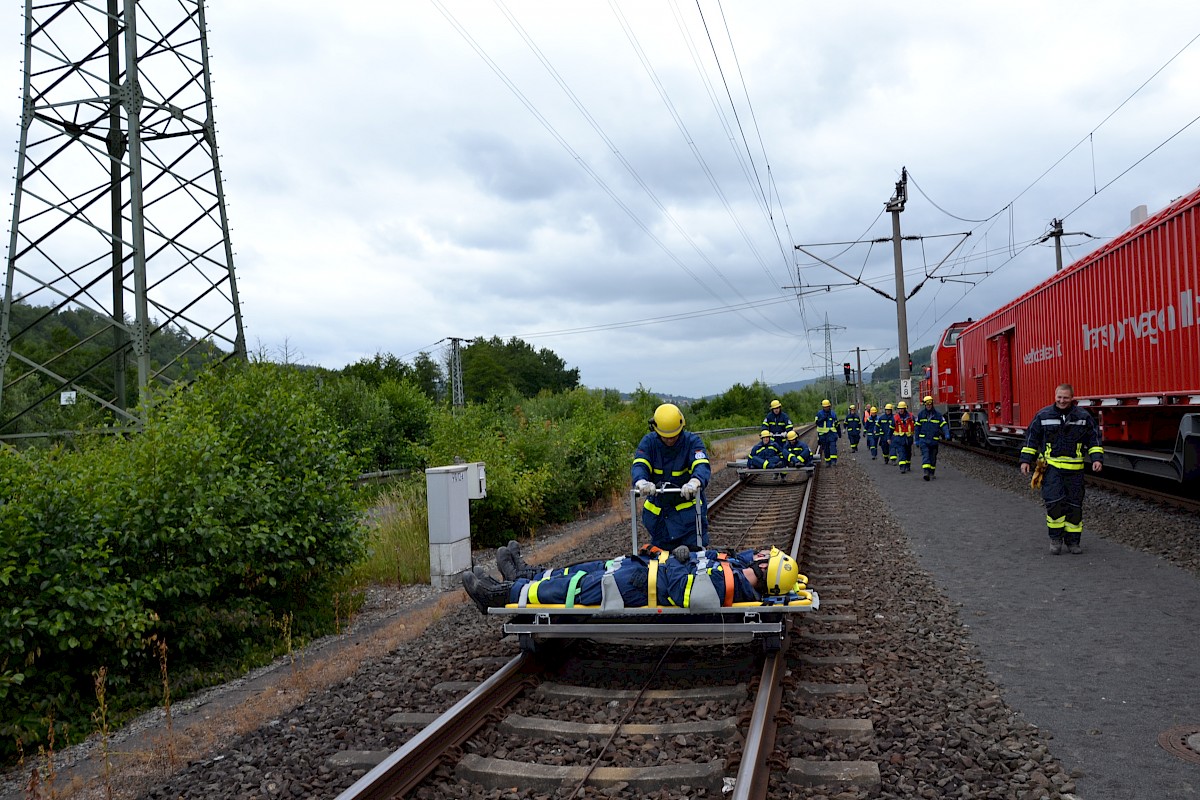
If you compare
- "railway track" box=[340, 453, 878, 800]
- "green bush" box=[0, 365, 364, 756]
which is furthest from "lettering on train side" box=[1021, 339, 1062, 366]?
"green bush" box=[0, 365, 364, 756]

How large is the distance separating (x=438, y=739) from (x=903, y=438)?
61.1 feet

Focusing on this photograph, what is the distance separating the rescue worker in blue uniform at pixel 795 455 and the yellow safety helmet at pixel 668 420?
12651 mm

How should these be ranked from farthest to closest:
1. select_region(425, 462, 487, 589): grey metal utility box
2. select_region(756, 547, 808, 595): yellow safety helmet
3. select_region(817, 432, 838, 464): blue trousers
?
select_region(817, 432, 838, 464): blue trousers, select_region(425, 462, 487, 589): grey metal utility box, select_region(756, 547, 808, 595): yellow safety helmet

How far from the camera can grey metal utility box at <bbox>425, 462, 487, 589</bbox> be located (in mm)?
9453

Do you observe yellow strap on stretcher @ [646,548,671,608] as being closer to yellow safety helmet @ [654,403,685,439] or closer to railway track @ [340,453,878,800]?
railway track @ [340,453,878,800]

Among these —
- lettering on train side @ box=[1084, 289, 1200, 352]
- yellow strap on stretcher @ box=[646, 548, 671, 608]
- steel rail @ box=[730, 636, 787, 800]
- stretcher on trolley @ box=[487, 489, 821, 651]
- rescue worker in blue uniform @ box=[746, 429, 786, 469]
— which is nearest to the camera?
steel rail @ box=[730, 636, 787, 800]

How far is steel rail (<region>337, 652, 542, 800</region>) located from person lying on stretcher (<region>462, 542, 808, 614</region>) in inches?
20.8

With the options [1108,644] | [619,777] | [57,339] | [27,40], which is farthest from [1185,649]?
[57,339]

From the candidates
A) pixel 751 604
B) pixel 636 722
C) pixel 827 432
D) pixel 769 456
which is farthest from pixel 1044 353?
pixel 636 722

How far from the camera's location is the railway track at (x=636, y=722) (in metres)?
3.83

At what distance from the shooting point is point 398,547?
1069cm

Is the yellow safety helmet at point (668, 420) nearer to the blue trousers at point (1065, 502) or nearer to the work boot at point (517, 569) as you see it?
the work boot at point (517, 569)

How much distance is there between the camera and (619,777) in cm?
388

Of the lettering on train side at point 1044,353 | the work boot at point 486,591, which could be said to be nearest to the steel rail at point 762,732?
the work boot at point 486,591
